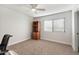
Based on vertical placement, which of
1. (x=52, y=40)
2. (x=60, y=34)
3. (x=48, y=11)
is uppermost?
(x=48, y=11)

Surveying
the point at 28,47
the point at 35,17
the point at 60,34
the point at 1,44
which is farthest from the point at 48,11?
the point at 1,44

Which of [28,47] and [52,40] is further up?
[52,40]

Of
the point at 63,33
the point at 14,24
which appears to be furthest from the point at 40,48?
the point at 14,24

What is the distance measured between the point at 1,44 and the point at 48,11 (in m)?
1.89

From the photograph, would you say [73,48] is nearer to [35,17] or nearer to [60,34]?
[60,34]

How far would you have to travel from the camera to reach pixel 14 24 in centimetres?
202

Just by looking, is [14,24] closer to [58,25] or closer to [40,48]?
[58,25]

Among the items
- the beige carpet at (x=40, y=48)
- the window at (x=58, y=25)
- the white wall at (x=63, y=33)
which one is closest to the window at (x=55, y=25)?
the window at (x=58, y=25)

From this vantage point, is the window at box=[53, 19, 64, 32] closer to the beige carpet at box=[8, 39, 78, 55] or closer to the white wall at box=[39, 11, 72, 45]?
the white wall at box=[39, 11, 72, 45]

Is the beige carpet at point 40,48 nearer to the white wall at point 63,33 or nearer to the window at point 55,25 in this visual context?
the white wall at point 63,33

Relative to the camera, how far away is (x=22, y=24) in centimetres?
219

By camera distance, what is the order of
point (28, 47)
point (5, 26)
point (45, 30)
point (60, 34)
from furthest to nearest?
point (28, 47), point (45, 30), point (60, 34), point (5, 26)

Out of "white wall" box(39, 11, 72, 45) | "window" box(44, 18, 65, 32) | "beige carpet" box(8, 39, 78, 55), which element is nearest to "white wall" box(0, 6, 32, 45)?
"beige carpet" box(8, 39, 78, 55)

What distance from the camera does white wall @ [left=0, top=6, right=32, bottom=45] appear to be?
1.82 meters
